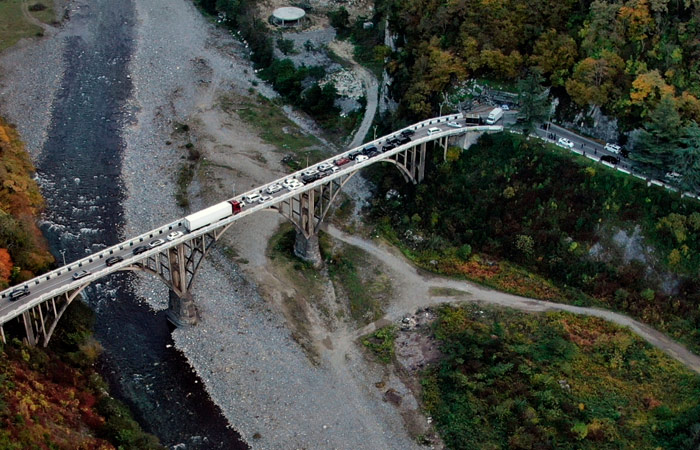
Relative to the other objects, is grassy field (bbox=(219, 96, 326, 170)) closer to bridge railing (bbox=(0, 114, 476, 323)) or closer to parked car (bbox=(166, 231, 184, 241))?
bridge railing (bbox=(0, 114, 476, 323))

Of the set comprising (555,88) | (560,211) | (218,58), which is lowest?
(218,58)

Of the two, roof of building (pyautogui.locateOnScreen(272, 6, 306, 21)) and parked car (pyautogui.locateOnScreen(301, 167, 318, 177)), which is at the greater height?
parked car (pyautogui.locateOnScreen(301, 167, 318, 177))

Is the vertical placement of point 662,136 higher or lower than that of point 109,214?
higher

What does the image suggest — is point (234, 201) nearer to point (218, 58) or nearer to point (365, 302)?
point (365, 302)

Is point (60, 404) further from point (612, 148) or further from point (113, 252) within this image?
point (612, 148)

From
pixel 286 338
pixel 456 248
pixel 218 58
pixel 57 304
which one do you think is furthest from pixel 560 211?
pixel 218 58

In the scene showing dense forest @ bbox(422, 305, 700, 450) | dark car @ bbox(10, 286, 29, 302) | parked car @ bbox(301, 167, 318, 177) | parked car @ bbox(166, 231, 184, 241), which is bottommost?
dense forest @ bbox(422, 305, 700, 450)

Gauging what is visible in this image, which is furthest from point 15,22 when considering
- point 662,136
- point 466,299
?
point 662,136

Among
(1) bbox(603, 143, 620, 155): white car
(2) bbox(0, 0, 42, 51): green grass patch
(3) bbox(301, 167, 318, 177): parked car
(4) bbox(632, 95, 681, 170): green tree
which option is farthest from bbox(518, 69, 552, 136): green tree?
(2) bbox(0, 0, 42, 51): green grass patch
